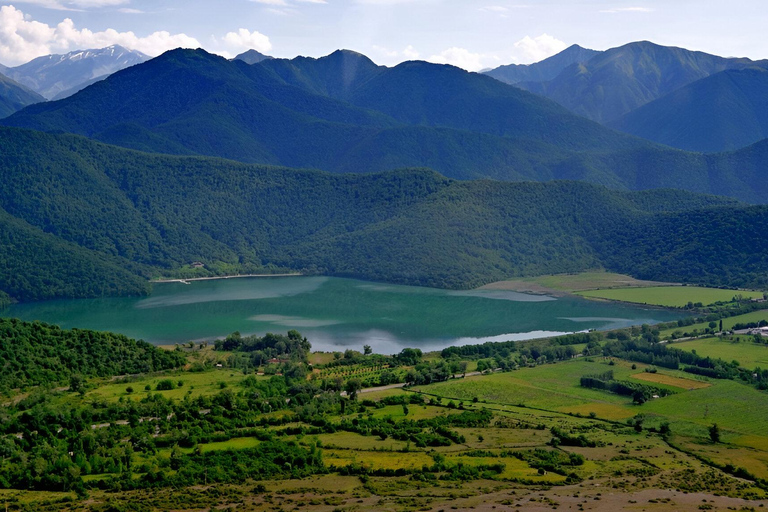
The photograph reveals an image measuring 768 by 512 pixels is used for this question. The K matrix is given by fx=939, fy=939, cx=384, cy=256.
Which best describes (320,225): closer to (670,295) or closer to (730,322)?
(670,295)

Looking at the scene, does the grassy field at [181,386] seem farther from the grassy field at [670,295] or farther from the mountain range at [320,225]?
the grassy field at [670,295]

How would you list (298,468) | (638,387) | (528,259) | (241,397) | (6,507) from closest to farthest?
(6,507)
(298,468)
(241,397)
(638,387)
(528,259)

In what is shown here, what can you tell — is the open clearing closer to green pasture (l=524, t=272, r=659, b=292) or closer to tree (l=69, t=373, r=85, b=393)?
tree (l=69, t=373, r=85, b=393)

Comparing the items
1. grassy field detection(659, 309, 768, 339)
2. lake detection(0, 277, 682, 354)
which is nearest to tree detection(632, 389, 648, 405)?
grassy field detection(659, 309, 768, 339)

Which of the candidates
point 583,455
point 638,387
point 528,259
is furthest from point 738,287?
point 583,455

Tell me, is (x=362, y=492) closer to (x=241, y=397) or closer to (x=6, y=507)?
(x=6, y=507)
